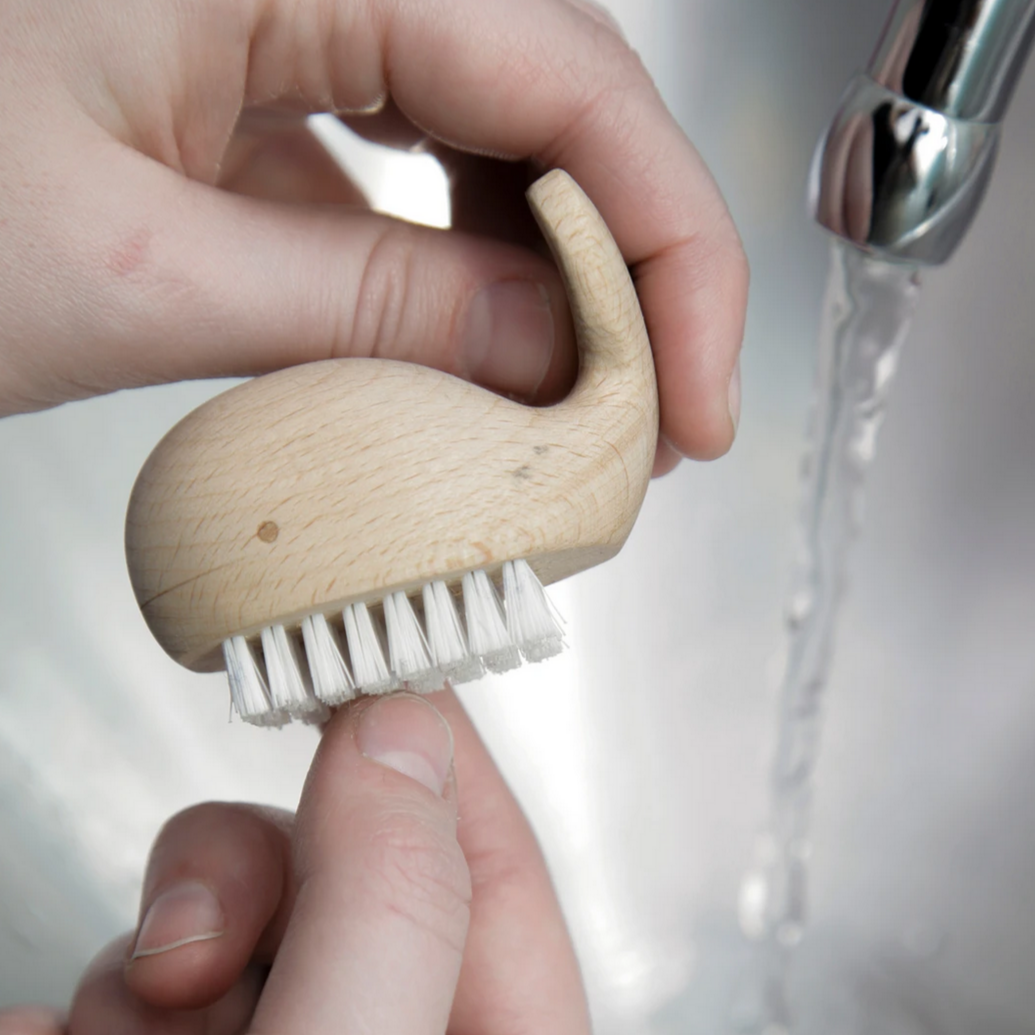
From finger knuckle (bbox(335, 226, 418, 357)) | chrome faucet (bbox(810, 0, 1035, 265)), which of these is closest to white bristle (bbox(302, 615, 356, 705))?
finger knuckle (bbox(335, 226, 418, 357))

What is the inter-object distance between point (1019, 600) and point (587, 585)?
0.30 meters

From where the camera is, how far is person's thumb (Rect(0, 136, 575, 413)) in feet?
1.26

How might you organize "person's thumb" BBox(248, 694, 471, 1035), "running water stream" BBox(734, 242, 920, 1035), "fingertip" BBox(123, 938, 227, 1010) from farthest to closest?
1. "running water stream" BBox(734, 242, 920, 1035)
2. "fingertip" BBox(123, 938, 227, 1010)
3. "person's thumb" BBox(248, 694, 471, 1035)

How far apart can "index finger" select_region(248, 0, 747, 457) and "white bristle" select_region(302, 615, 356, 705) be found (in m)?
0.18

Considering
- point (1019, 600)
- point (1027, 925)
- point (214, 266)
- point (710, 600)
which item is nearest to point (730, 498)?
point (710, 600)

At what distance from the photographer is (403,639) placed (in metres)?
0.32

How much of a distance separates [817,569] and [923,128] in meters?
0.38

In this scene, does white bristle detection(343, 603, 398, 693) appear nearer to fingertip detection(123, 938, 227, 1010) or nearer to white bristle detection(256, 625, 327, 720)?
white bristle detection(256, 625, 327, 720)

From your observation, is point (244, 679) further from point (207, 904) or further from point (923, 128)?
point (923, 128)

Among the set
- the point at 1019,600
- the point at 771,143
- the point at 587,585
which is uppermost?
the point at 771,143

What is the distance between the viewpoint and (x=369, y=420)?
12.8 inches

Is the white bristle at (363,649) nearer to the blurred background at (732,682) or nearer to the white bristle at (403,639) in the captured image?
the white bristle at (403,639)

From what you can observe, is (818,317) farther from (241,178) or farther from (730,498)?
(241,178)

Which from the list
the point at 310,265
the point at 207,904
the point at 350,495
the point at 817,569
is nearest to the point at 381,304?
the point at 310,265
